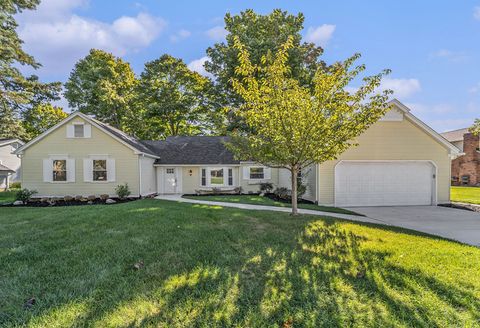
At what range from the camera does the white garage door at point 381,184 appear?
13.0 metres

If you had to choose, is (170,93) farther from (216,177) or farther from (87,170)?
(87,170)

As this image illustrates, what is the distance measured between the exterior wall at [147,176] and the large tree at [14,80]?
11011 mm

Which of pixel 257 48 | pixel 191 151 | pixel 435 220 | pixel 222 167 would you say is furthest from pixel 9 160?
pixel 435 220

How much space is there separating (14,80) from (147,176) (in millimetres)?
14105

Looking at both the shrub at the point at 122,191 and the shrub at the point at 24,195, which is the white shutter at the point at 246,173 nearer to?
the shrub at the point at 122,191

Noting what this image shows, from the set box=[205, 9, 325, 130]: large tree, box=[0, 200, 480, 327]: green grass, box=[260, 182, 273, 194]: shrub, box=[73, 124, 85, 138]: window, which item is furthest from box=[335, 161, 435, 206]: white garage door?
box=[73, 124, 85, 138]: window

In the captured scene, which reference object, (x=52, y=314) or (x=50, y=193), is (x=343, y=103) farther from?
(x=50, y=193)

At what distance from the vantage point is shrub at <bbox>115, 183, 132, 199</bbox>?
14631 millimetres

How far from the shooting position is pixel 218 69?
2461cm

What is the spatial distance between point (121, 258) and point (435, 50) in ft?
43.9

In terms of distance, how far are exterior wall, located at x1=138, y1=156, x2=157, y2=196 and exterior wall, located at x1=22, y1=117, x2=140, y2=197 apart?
0.51 meters

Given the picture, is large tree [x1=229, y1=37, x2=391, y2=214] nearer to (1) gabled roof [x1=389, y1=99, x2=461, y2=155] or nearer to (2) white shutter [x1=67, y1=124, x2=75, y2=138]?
(1) gabled roof [x1=389, y1=99, x2=461, y2=155]

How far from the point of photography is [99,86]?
27.7m

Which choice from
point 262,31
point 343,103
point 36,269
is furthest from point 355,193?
point 262,31
